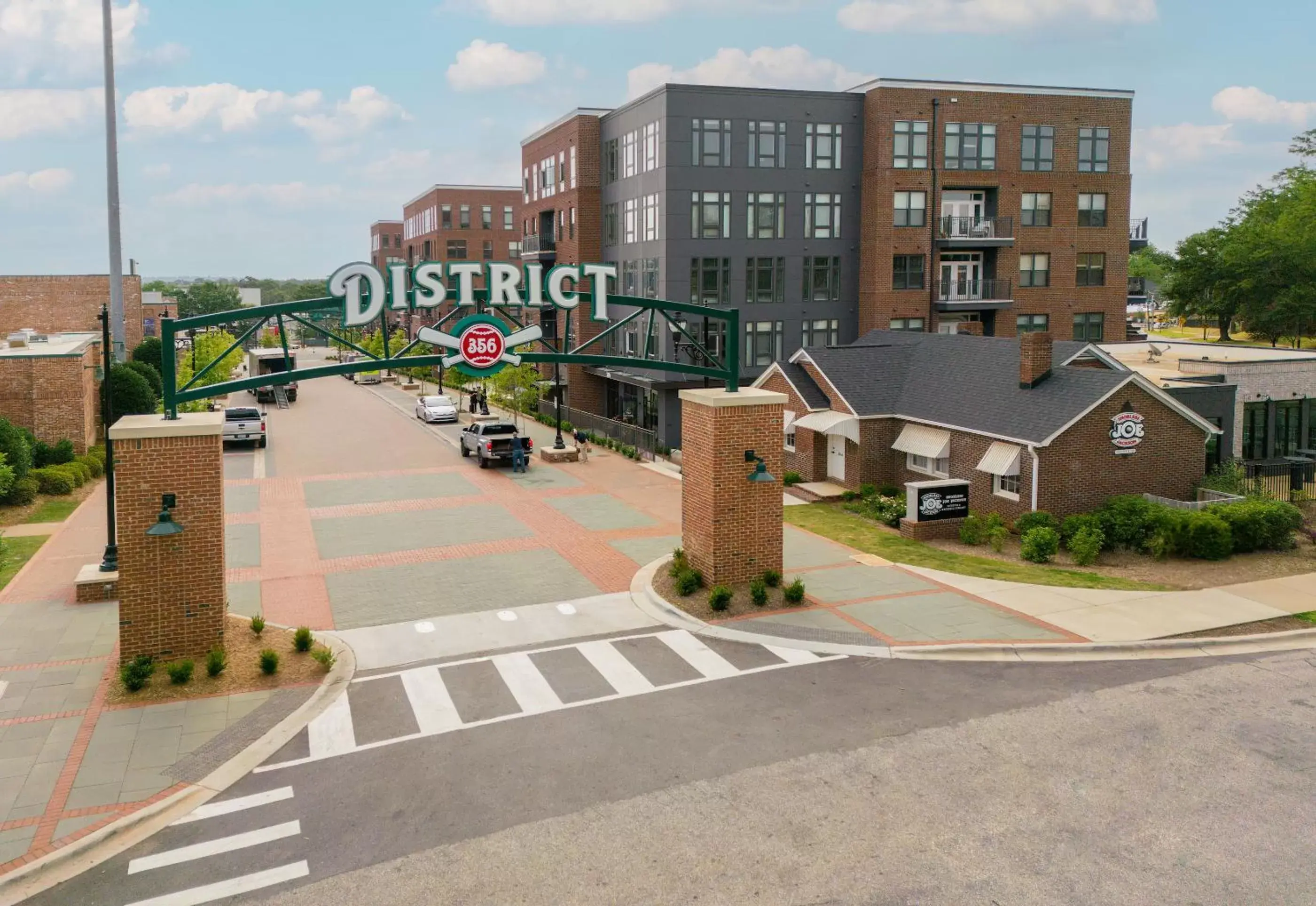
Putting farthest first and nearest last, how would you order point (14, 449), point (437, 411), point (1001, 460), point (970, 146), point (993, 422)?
point (437, 411) < point (970, 146) < point (14, 449) < point (993, 422) < point (1001, 460)

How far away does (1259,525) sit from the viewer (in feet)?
76.8

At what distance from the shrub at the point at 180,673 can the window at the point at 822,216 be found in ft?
117

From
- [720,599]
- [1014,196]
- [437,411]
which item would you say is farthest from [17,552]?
[1014,196]

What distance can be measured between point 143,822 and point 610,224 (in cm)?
4225

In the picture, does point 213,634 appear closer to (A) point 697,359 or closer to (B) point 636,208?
(A) point 697,359

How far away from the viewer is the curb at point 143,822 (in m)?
9.96

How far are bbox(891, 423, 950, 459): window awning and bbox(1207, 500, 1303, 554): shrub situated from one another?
7.05 metres

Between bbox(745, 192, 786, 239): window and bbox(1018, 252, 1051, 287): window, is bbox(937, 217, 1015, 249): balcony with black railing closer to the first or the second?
bbox(1018, 252, 1051, 287): window

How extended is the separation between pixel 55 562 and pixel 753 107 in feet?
105

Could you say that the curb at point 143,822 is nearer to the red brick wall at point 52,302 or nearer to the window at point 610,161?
the window at point 610,161

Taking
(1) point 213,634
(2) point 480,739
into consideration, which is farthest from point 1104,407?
(1) point 213,634

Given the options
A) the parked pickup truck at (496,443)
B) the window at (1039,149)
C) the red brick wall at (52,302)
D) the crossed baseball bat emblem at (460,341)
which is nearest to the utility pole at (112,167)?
the parked pickup truck at (496,443)

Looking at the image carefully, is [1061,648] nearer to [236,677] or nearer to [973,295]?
[236,677]

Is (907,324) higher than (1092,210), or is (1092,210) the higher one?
(1092,210)
